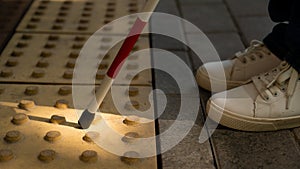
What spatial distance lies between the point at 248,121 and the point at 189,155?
0.20 meters

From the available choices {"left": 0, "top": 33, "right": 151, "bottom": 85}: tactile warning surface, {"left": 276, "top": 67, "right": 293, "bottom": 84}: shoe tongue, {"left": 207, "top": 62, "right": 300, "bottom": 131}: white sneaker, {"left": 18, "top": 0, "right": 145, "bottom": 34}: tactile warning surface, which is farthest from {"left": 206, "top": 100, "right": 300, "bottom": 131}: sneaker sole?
{"left": 18, "top": 0, "right": 145, "bottom": 34}: tactile warning surface

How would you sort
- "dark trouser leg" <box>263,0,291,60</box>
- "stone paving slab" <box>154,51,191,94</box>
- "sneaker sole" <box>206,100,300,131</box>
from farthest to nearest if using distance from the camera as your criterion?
"stone paving slab" <box>154,51,191,94</box>, "dark trouser leg" <box>263,0,291,60</box>, "sneaker sole" <box>206,100,300,131</box>

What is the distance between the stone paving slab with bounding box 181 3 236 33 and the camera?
6.71 feet

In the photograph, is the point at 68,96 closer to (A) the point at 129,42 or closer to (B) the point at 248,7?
(A) the point at 129,42

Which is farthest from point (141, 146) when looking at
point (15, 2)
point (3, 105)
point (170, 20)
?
point (15, 2)

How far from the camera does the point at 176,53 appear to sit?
181cm

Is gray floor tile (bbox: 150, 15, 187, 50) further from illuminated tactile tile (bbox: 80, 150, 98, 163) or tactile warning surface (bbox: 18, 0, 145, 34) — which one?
illuminated tactile tile (bbox: 80, 150, 98, 163)

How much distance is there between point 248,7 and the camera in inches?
88.7

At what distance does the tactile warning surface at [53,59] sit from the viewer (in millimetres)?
1625

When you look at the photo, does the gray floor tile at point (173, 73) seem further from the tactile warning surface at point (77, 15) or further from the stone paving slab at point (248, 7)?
the stone paving slab at point (248, 7)

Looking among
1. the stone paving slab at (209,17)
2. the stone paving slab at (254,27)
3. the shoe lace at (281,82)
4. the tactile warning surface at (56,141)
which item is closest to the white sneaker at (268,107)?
the shoe lace at (281,82)

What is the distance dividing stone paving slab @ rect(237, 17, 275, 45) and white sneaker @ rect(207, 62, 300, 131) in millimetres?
551

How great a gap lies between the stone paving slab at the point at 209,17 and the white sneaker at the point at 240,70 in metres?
0.45

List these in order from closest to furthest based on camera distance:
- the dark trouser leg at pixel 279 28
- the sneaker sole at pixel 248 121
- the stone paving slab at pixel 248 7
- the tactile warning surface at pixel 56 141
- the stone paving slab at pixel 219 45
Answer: the tactile warning surface at pixel 56 141, the sneaker sole at pixel 248 121, the dark trouser leg at pixel 279 28, the stone paving slab at pixel 219 45, the stone paving slab at pixel 248 7
